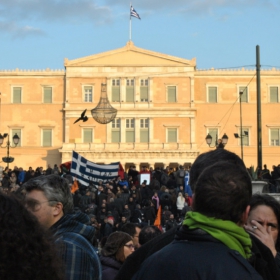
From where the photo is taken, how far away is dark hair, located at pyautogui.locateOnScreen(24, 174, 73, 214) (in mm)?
4328

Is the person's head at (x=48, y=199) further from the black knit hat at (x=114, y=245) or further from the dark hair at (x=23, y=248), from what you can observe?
the black knit hat at (x=114, y=245)

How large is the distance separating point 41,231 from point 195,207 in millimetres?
796

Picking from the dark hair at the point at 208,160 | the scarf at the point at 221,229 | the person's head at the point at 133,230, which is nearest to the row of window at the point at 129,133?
the person's head at the point at 133,230

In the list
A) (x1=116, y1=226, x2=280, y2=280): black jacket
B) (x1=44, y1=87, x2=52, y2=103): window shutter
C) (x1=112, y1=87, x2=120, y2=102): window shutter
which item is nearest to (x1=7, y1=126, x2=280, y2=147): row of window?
(x1=112, y1=87, x2=120, y2=102): window shutter

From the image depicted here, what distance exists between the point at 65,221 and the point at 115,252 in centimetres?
189

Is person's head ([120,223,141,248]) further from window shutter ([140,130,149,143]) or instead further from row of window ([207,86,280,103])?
row of window ([207,86,280,103])

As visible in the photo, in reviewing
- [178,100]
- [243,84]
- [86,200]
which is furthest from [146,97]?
[86,200]

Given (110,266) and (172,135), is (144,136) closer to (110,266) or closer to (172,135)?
(172,135)

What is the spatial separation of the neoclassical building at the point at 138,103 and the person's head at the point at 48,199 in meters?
54.3

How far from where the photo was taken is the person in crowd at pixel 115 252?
19.6ft

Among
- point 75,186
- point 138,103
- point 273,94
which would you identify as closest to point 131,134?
point 138,103

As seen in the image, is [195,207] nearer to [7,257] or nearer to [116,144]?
[7,257]

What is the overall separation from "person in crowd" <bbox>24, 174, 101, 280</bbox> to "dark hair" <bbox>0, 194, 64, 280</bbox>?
4.41 feet

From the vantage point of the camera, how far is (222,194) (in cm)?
320
